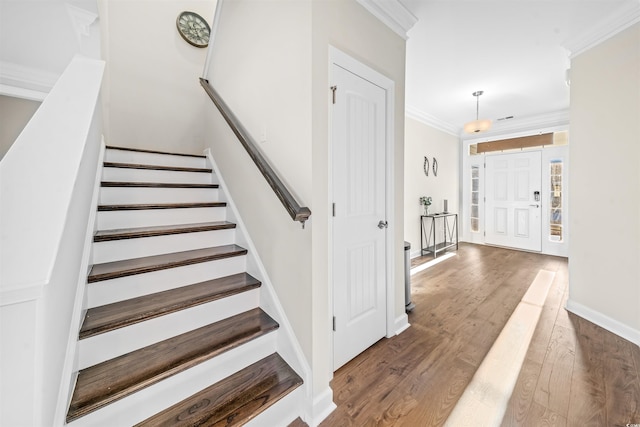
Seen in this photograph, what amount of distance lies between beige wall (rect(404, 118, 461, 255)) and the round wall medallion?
11.0 feet

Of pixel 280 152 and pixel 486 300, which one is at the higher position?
pixel 280 152

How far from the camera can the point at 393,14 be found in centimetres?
193

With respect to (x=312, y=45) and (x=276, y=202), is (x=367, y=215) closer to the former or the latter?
(x=276, y=202)

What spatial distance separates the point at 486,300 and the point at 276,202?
8.60 feet

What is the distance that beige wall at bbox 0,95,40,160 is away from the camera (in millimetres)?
2947

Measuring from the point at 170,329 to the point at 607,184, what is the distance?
355cm

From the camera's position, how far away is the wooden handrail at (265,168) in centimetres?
132

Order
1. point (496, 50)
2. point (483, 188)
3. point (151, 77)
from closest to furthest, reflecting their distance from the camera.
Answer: point (496, 50), point (151, 77), point (483, 188)

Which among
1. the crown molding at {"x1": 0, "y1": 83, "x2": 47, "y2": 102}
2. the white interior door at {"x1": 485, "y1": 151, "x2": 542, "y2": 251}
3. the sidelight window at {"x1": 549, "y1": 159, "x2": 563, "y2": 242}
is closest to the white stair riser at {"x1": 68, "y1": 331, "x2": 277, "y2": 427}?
the crown molding at {"x1": 0, "y1": 83, "x2": 47, "y2": 102}

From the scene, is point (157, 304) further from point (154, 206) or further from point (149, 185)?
point (149, 185)

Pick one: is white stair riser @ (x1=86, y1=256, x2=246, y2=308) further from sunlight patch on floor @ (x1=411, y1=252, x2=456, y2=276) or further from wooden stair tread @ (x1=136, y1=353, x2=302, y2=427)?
sunlight patch on floor @ (x1=411, y1=252, x2=456, y2=276)

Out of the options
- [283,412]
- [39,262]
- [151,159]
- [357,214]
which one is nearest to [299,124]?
[357,214]

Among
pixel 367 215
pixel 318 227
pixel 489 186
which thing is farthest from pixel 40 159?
pixel 489 186

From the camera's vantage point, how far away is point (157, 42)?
3.20 metres
